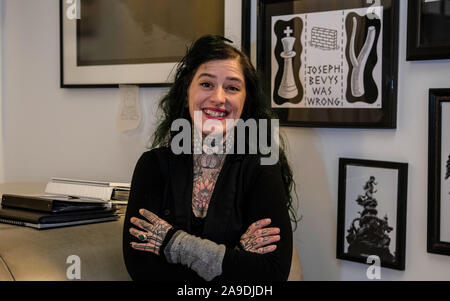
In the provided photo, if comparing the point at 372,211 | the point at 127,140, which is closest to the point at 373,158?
the point at 372,211

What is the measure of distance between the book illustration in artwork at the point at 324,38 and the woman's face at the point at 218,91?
0.93 ft

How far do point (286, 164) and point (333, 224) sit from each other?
0.75 feet

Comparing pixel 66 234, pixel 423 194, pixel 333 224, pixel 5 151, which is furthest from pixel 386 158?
pixel 5 151

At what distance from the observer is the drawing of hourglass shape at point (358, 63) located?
1.42 metres

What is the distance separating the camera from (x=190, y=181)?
134cm

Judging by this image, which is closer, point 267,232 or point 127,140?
point 267,232

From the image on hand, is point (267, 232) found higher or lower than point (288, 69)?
lower

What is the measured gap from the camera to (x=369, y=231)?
1443mm

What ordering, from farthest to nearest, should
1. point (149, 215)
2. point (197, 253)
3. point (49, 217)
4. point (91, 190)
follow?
point (91, 190) → point (49, 217) → point (149, 215) → point (197, 253)

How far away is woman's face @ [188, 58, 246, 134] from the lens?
51.7 inches

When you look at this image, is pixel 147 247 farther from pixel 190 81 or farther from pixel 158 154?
pixel 190 81

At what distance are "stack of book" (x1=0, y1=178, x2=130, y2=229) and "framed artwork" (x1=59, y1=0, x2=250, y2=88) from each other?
44 cm

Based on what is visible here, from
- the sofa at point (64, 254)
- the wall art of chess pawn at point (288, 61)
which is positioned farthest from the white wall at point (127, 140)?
the sofa at point (64, 254)

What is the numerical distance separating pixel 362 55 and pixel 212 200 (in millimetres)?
571
